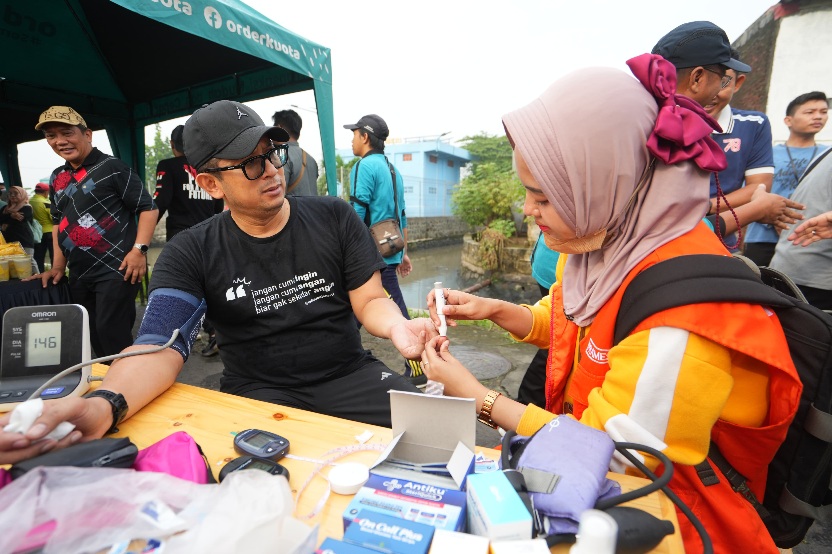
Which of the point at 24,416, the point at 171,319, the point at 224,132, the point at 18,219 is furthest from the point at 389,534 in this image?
the point at 18,219

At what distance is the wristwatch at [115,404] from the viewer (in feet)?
3.74

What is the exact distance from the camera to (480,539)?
0.63 m

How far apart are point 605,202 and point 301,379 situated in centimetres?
138

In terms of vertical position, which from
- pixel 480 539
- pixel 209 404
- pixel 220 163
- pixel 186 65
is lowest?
pixel 209 404

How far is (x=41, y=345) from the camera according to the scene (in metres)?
1.42

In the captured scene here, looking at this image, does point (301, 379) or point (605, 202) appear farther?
point (301, 379)

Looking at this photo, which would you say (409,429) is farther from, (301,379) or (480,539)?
(301,379)

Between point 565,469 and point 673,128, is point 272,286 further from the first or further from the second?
point 673,128

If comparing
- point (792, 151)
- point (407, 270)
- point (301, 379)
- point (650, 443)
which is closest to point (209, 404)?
point (301, 379)

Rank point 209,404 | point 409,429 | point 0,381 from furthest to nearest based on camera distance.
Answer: point 0,381, point 209,404, point 409,429

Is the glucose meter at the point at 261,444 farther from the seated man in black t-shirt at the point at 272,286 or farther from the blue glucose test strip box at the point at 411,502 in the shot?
the seated man in black t-shirt at the point at 272,286

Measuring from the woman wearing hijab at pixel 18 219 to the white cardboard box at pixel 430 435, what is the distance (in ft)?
28.8

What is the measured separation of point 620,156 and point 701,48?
5.06 ft

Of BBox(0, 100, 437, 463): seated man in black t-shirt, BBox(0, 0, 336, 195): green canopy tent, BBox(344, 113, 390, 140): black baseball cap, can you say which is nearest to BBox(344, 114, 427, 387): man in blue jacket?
BBox(344, 113, 390, 140): black baseball cap
